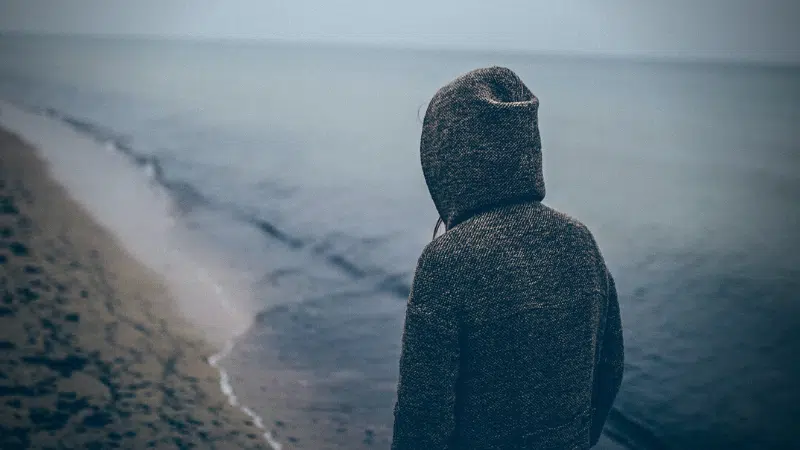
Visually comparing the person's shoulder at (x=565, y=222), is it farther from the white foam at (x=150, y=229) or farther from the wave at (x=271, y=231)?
the wave at (x=271, y=231)

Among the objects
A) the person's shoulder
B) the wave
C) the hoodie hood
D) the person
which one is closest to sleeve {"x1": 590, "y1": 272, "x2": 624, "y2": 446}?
the person

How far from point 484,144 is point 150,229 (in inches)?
338

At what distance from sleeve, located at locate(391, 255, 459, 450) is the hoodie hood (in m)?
0.24

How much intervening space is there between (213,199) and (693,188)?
12696 mm

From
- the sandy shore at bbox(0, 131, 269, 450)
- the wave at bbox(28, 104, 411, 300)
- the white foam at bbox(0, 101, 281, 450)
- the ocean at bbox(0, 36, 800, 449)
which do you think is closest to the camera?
the sandy shore at bbox(0, 131, 269, 450)

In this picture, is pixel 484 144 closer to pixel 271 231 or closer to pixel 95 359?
pixel 95 359

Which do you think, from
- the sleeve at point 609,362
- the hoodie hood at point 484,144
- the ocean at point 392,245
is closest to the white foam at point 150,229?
the ocean at point 392,245

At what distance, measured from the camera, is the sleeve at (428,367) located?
143 centimetres

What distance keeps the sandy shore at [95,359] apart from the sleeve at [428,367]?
2.64 m

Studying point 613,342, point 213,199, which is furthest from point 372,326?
point 213,199

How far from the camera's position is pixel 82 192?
32.8 feet

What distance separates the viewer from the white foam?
594 centimetres

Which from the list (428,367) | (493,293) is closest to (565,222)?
(493,293)

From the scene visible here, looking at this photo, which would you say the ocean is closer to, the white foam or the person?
the white foam
